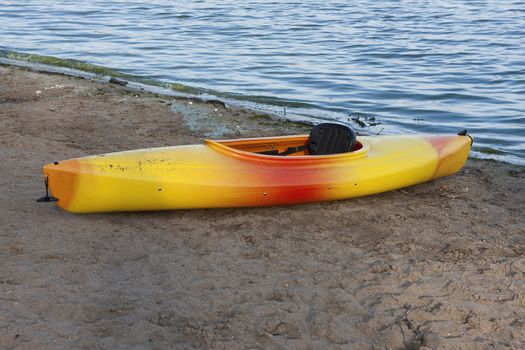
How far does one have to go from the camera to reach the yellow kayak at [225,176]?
5.07 metres

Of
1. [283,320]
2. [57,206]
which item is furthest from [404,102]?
[283,320]

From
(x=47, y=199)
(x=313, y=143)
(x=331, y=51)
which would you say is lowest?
(x=331, y=51)

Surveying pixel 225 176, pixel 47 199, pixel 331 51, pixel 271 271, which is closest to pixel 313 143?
pixel 225 176

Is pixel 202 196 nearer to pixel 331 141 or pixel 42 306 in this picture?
pixel 331 141

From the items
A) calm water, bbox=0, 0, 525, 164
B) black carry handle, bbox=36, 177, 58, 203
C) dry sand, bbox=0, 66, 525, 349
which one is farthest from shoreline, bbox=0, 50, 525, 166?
black carry handle, bbox=36, 177, 58, 203

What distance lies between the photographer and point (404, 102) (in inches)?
376

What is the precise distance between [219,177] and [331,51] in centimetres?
777

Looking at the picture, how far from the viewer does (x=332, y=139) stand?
235 inches

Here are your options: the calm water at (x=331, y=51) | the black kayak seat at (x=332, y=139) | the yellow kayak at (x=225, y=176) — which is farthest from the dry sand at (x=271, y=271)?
the calm water at (x=331, y=51)

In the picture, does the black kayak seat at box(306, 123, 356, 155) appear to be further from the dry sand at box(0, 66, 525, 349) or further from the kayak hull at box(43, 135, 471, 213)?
the dry sand at box(0, 66, 525, 349)

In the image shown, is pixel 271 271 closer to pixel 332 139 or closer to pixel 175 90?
pixel 332 139

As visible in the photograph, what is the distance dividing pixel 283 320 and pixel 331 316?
268 millimetres

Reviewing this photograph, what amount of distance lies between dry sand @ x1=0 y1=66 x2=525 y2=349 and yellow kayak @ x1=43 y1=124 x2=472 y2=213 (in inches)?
4.6

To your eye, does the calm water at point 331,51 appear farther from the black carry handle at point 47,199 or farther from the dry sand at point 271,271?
the black carry handle at point 47,199
